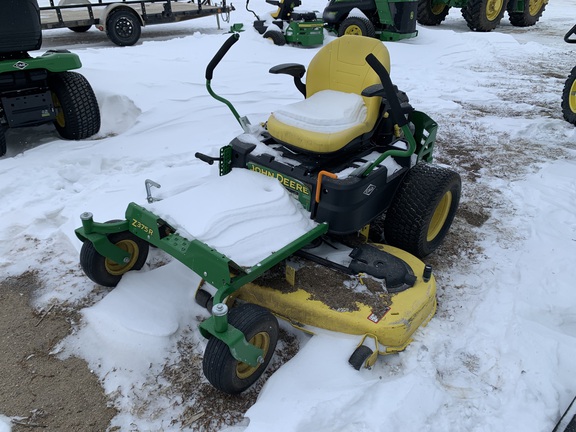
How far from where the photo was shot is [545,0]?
506 inches

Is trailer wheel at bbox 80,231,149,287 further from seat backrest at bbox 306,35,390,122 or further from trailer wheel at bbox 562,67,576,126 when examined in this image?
trailer wheel at bbox 562,67,576,126

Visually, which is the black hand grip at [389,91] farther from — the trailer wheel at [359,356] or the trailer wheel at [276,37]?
the trailer wheel at [276,37]

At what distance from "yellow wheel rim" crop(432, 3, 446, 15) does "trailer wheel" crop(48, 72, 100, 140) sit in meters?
10.2

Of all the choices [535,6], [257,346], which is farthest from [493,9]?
[257,346]

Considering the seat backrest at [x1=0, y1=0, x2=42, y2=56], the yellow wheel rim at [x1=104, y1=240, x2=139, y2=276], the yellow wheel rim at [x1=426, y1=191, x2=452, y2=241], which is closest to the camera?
the yellow wheel rim at [x1=104, y1=240, x2=139, y2=276]

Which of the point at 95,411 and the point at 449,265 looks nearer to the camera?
the point at 95,411

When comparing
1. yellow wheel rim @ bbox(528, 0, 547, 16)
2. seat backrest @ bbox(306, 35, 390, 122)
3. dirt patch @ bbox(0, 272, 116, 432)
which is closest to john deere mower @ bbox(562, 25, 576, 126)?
seat backrest @ bbox(306, 35, 390, 122)

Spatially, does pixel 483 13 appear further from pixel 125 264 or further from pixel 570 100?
pixel 125 264

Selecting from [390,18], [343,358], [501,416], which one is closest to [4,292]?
[343,358]

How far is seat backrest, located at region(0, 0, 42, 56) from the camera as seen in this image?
4.20 metres

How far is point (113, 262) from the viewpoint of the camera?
2898 millimetres

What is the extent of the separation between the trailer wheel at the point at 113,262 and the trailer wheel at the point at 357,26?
7503 millimetres

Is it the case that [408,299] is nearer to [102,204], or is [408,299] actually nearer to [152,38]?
[102,204]

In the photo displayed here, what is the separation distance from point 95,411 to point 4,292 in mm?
1196
